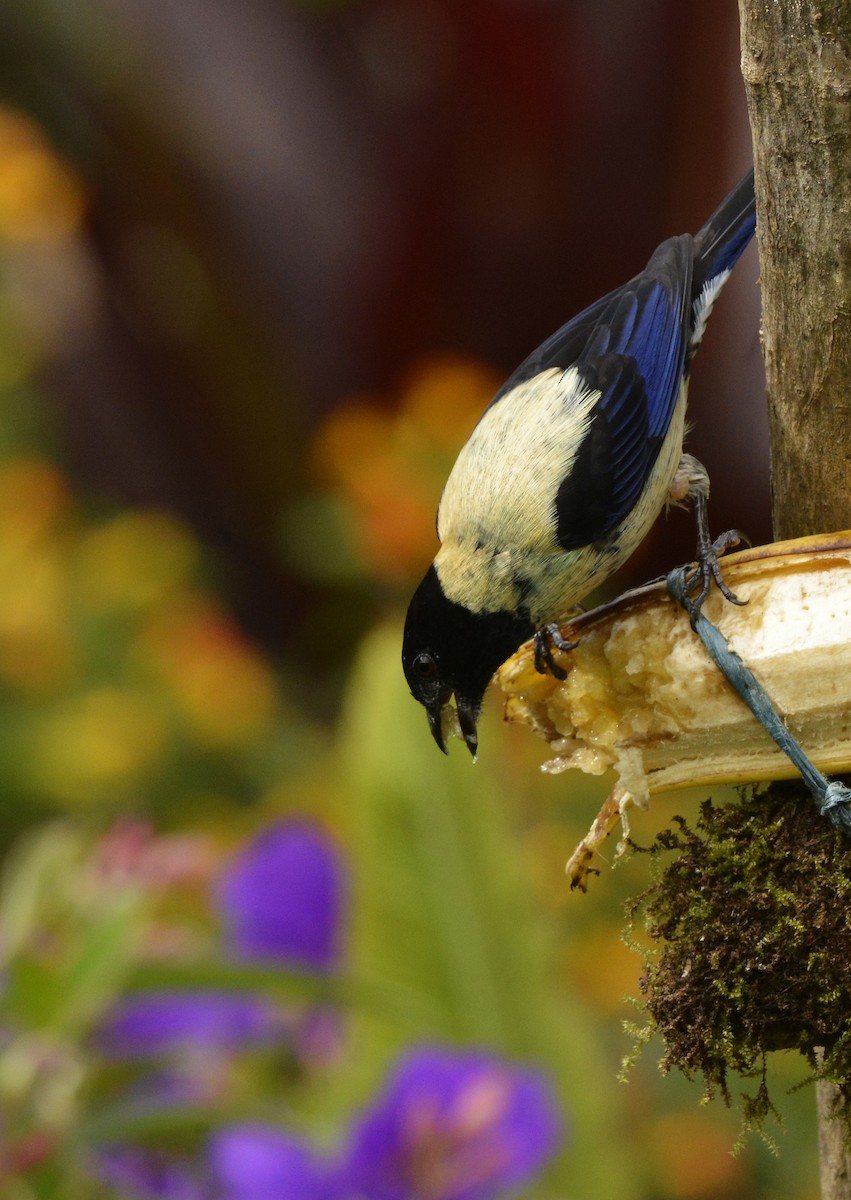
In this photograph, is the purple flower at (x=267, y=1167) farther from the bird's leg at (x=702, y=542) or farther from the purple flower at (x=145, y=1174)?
the bird's leg at (x=702, y=542)

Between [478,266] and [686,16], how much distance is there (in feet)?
1.91

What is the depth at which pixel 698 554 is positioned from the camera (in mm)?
927

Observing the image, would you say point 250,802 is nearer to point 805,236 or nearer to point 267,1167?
point 267,1167

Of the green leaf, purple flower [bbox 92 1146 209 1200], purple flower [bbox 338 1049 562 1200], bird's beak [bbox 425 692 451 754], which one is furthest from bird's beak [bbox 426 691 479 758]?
the green leaf

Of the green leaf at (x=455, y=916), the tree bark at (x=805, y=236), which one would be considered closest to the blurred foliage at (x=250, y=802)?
the green leaf at (x=455, y=916)

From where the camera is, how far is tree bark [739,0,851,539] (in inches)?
32.4

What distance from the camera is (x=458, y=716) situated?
122 cm

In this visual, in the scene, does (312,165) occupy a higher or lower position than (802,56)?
higher

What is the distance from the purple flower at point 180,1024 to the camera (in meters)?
1.36

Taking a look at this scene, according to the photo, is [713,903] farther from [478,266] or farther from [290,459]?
[290,459]

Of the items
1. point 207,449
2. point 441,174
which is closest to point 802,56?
point 441,174

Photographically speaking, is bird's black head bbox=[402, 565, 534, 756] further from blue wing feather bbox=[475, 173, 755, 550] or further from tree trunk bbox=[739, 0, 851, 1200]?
tree trunk bbox=[739, 0, 851, 1200]

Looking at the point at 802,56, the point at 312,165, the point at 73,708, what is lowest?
the point at 802,56

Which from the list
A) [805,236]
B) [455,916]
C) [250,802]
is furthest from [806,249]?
[250,802]
